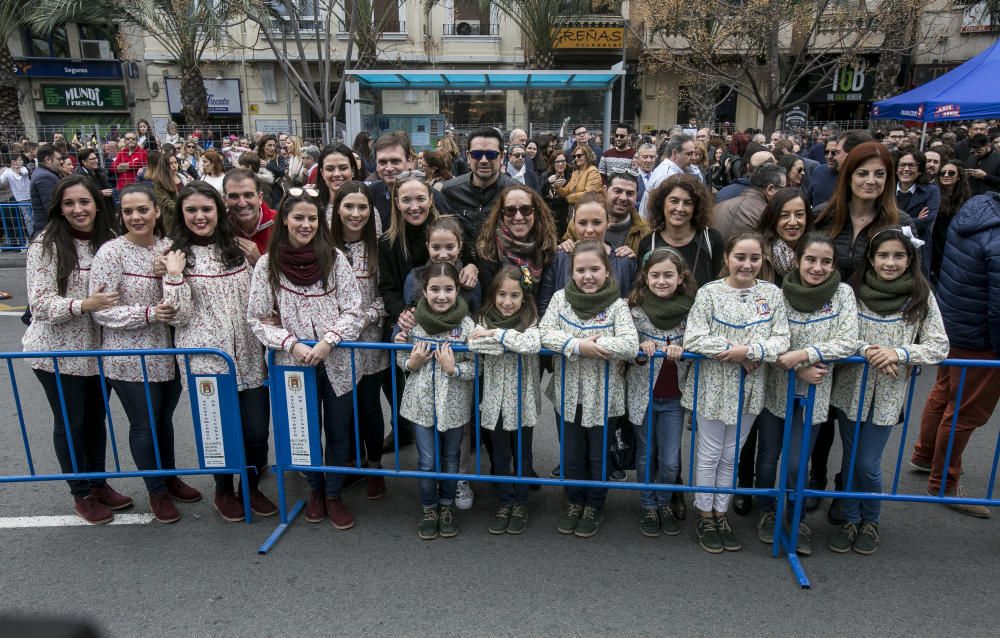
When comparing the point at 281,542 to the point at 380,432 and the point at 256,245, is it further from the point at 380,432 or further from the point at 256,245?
the point at 256,245

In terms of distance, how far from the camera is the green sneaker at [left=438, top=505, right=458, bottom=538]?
3.91 m

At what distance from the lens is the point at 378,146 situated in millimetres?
5078

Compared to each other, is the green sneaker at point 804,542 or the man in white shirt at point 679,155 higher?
the man in white shirt at point 679,155

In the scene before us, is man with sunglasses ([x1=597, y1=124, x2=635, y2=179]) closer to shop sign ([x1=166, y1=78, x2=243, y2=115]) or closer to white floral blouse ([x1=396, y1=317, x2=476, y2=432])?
white floral blouse ([x1=396, y1=317, x2=476, y2=432])

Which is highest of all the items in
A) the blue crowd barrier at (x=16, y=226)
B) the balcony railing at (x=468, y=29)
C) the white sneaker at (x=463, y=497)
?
the balcony railing at (x=468, y=29)

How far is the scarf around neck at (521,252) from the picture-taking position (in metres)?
4.16

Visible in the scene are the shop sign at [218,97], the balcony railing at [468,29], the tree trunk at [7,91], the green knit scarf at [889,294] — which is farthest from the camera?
the shop sign at [218,97]

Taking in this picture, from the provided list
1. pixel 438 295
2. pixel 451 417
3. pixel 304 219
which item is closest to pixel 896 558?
pixel 451 417

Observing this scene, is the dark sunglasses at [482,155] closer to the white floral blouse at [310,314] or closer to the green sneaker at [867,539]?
the white floral blouse at [310,314]

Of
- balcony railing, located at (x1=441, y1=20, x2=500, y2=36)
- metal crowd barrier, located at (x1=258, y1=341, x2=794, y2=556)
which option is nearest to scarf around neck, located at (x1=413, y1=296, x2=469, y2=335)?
metal crowd barrier, located at (x1=258, y1=341, x2=794, y2=556)

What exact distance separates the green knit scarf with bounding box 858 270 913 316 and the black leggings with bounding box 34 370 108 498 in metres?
4.05

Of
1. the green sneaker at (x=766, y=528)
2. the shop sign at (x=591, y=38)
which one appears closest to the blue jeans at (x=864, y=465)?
the green sneaker at (x=766, y=528)

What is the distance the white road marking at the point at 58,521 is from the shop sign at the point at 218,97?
25891mm

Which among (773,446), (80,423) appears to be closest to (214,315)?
(80,423)
